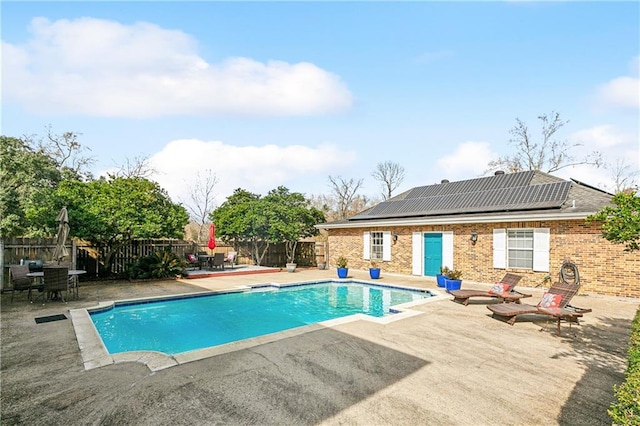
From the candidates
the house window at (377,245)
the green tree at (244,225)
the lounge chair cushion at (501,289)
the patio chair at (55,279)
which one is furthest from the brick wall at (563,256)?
the patio chair at (55,279)

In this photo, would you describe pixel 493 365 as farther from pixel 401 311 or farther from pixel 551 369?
pixel 401 311

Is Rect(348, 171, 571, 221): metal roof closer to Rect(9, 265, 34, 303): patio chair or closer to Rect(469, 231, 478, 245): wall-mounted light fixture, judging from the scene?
Rect(469, 231, 478, 245): wall-mounted light fixture

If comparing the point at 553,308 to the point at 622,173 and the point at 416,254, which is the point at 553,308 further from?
the point at 622,173

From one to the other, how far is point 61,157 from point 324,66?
74.4 ft

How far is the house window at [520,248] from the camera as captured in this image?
37.2ft

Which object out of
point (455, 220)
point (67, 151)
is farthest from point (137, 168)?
point (455, 220)

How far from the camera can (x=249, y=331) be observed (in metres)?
7.36

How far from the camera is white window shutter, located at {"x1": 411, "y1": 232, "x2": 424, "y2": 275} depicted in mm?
14305

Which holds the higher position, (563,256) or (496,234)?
(496,234)

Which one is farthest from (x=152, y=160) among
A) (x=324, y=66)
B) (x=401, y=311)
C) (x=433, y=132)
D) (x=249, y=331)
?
(x=401, y=311)

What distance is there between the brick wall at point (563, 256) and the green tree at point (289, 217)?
18.2ft

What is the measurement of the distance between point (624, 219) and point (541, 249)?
7.88 m

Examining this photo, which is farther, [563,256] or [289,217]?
[289,217]

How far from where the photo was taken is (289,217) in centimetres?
1734
